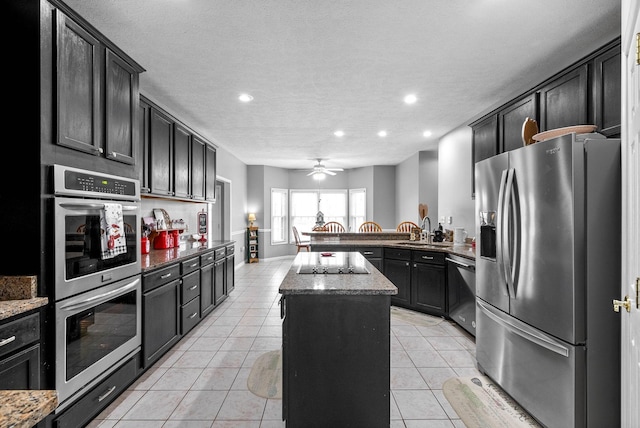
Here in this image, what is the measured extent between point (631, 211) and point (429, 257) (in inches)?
109

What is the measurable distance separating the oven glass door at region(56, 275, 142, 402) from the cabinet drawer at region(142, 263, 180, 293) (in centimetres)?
10

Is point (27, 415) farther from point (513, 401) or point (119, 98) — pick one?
point (513, 401)

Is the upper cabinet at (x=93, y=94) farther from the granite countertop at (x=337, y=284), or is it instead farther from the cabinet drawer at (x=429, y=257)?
the cabinet drawer at (x=429, y=257)

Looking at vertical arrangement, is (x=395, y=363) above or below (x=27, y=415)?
below

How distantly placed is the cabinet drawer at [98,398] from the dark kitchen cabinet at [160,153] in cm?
169

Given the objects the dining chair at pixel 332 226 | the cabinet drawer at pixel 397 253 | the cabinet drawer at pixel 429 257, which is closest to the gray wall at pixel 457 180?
the cabinet drawer at pixel 429 257

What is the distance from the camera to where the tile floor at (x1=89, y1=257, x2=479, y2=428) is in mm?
2068

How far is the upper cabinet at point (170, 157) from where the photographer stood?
3.17 m

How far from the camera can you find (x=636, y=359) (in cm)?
119

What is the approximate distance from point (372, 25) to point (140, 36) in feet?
5.56

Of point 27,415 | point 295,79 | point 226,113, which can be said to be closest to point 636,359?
point 27,415

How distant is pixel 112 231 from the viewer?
2115mm

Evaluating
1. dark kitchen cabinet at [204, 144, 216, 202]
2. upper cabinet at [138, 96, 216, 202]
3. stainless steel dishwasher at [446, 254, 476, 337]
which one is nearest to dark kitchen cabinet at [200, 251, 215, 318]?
upper cabinet at [138, 96, 216, 202]

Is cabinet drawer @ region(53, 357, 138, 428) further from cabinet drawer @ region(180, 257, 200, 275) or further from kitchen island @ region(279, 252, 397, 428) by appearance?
kitchen island @ region(279, 252, 397, 428)
